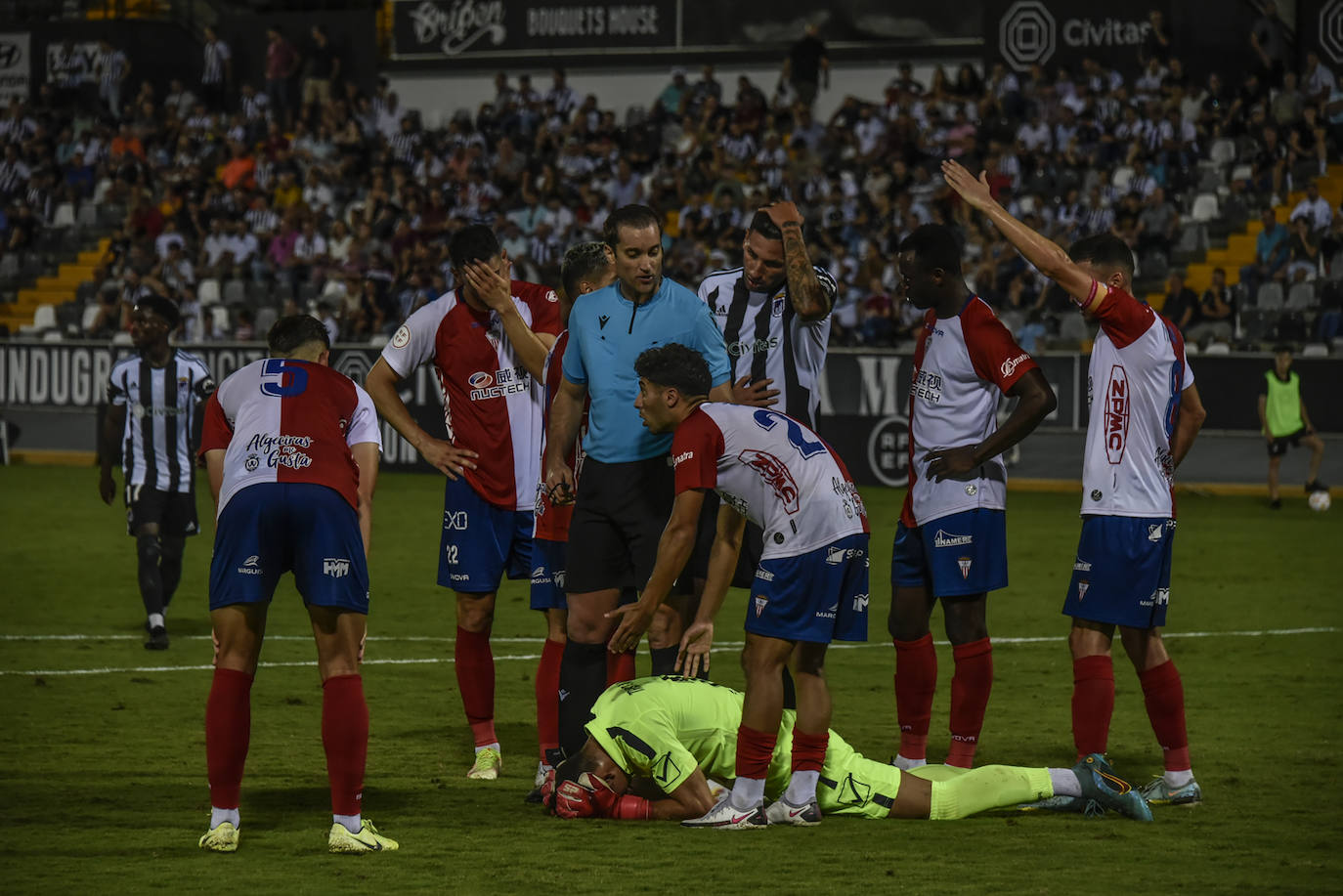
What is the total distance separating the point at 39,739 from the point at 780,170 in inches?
926

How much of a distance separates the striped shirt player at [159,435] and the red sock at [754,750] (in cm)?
662

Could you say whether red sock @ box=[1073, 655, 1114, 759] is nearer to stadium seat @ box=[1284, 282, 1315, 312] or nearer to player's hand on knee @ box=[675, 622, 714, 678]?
player's hand on knee @ box=[675, 622, 714, 678]

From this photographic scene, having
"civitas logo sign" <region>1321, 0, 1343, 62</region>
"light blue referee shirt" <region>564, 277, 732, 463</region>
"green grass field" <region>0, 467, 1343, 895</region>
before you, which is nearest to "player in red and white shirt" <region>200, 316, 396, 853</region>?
"green grass field" <region>0, 467, 1343, 895</region>

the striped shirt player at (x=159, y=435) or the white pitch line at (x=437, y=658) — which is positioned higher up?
the striped shirt player at (x=159, y=435)

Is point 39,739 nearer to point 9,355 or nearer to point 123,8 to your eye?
point 9,355

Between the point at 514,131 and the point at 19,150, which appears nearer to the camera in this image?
the point at 514,131

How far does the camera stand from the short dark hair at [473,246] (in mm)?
8219

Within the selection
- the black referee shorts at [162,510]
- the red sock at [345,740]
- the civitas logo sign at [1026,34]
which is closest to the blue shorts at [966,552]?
the red sock at [345,740]

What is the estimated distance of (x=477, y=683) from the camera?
8.38 meters

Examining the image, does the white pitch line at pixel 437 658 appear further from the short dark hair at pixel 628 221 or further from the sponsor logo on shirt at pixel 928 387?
the short dark hair at pixel 628 221

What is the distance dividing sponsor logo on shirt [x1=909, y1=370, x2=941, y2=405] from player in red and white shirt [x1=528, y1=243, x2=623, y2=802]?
1524 mm

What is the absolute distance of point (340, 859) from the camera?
21.4 ft

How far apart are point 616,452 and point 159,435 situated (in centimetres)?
603

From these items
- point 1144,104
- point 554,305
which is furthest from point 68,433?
point 554,305
